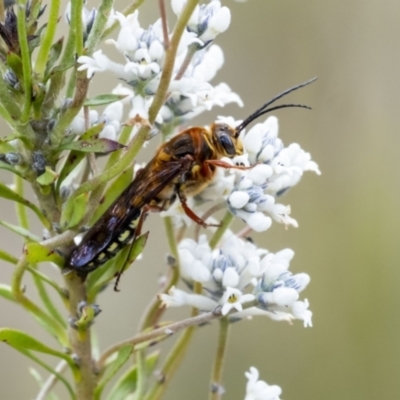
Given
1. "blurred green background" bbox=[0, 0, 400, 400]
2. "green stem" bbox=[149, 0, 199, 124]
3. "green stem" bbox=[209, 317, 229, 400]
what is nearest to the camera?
"green stem" bbox=[149, 0, 199, 124]

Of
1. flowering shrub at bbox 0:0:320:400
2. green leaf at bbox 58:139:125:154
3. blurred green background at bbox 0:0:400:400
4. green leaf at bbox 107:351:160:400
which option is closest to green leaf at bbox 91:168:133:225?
flowering shrub at bbox 0:0:320:400

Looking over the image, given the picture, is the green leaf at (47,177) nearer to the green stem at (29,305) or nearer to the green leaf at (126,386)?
the green stem at (29,305)

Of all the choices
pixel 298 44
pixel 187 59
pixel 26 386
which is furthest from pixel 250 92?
pixel 187 59

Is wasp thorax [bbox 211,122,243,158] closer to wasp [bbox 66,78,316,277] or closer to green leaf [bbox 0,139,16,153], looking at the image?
wasp [bbox 66,78,316,277]

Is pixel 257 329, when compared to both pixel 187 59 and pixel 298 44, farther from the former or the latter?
pixel 187 59

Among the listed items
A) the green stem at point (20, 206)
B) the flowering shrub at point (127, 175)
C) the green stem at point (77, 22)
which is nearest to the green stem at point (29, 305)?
the flowering shrub at point (127, 175)

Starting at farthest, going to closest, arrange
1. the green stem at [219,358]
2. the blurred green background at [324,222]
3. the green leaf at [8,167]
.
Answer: the blurred green background at [324,222] → the green stem at [219,358] → the green leaf at [8,167]

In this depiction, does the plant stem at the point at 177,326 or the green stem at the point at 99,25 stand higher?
the green stem at the point at 99,25

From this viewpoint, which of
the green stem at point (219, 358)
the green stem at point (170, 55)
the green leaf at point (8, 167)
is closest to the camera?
the green stem at point (170, 55)
